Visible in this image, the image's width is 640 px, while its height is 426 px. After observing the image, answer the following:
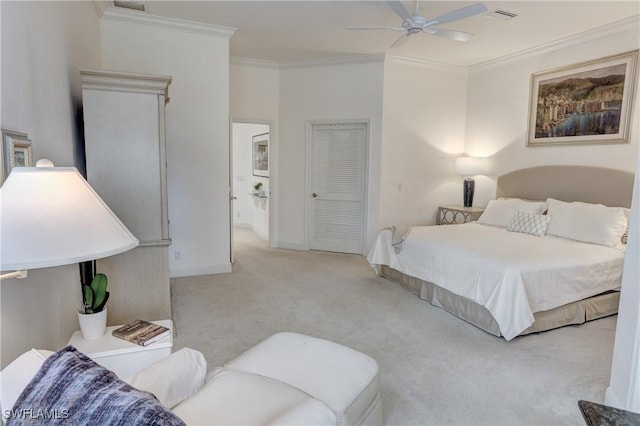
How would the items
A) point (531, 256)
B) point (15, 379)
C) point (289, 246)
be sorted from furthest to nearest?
point (289, 246)
point (531, 256)
point (15, 379)

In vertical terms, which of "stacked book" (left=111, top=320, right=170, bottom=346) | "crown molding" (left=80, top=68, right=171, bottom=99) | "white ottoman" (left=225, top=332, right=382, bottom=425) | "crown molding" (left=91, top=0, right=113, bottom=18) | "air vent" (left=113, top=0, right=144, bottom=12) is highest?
"air vent" (left=113, top=0, right=144, bottom=12)

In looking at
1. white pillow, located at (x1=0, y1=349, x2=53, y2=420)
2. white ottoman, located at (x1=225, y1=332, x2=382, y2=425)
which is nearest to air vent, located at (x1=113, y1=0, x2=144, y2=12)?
white ottoman, located at (x1=225, y1=332, x2=382, y2=425)

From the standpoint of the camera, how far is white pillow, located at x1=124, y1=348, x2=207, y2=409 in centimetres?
129

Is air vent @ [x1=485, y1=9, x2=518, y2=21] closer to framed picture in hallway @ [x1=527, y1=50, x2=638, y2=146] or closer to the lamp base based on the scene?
framed picture in hallway @ [x1=527, y1=50, x2=638, y2=146]

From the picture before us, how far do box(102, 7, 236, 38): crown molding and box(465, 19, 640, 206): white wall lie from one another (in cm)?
368

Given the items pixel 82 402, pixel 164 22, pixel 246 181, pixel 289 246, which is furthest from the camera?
pixel 246 181

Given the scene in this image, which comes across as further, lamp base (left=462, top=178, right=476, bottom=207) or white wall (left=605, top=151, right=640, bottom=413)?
lamp base (left=462, top=178, right=476, bottom=207)

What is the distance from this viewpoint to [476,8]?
9.58ft

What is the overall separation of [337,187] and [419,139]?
4.69 feet

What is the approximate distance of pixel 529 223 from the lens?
13.7 feet

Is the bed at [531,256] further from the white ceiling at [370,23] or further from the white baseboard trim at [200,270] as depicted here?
the white baseboard trim at [200,270]

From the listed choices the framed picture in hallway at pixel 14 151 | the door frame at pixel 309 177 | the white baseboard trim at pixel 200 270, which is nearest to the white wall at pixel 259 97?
the door frame at pixel 309 177

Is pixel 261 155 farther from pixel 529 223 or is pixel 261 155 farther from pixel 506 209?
pixel 529 223

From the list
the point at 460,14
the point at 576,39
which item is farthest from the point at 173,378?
the point at 576,39
